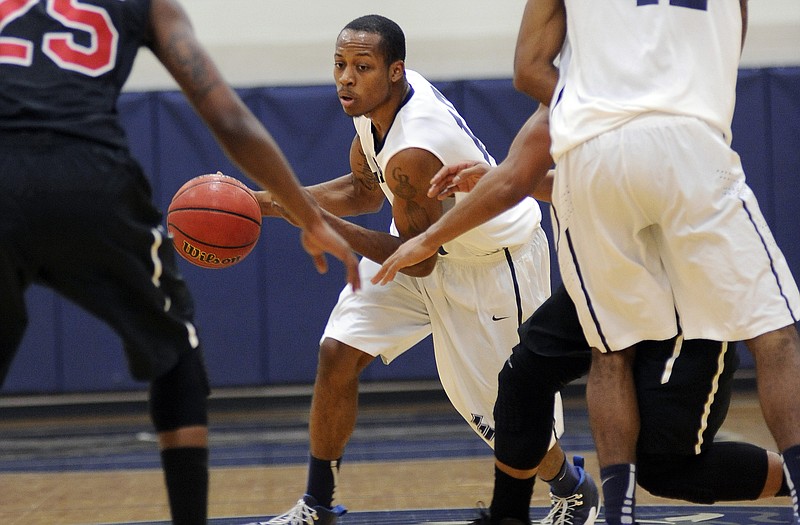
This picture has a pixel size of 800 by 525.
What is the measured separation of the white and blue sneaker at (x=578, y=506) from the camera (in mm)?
3930

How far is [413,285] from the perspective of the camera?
13.9 ft

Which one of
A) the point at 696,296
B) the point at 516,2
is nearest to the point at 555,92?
the point at 696,296

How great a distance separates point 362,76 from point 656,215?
171 centimetres

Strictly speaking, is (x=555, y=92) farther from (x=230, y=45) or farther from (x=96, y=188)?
(x=230, y=45)

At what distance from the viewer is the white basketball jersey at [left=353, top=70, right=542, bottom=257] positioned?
4.00m

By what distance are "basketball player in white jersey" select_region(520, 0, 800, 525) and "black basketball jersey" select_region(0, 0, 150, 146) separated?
1187 millimetres

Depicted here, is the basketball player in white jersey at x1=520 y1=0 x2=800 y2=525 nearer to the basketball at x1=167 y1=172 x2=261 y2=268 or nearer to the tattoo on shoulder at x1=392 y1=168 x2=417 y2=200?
the tattoo on shoulder at x1=392 y1=168 x2=417 y2=200

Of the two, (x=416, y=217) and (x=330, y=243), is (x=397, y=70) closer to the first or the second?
(x=416, y=217)

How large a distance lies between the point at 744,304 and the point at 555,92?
78 cm

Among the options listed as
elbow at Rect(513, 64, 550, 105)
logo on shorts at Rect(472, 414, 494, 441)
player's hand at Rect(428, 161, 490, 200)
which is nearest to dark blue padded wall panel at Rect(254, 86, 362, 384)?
logo on shorts at Rect(472, 414, 494, 441)

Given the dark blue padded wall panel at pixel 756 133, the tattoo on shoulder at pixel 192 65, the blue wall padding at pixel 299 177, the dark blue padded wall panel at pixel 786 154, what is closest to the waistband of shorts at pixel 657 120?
the tattoo on shoulder at pixel 192 65

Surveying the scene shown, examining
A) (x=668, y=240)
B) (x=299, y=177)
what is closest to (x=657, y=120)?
(x=668, y=240)

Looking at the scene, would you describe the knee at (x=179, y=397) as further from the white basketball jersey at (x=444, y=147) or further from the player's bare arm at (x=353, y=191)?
the player's bare arm at (x=353, y=191)

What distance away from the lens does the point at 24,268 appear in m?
2.43
